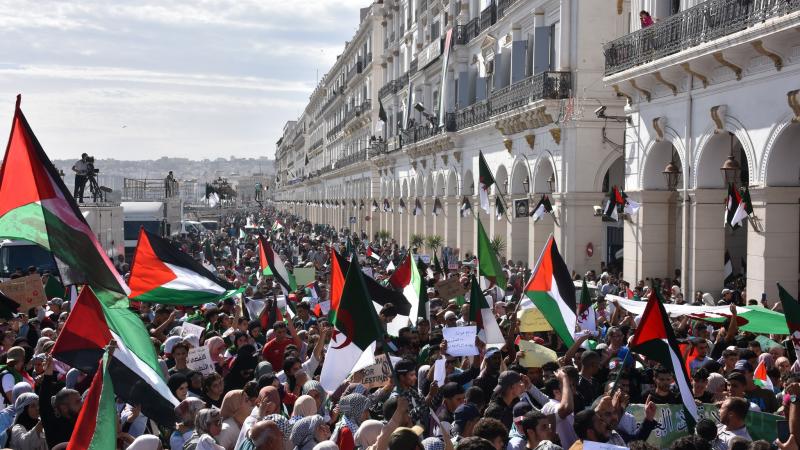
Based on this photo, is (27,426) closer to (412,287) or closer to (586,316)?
(412,287)

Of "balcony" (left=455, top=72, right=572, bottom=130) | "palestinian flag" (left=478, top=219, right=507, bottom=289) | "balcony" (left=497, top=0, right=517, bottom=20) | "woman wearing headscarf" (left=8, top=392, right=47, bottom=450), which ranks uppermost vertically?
"balcony" (left=497, top=0, right=517, bottom=20)

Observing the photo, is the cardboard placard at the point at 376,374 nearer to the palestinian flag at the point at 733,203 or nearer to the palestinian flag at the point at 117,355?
the palestinian flag at the point at 117,355

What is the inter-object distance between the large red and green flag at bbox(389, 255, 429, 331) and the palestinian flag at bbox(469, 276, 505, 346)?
196 cm

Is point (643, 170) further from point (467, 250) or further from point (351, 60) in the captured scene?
point (351, 60)

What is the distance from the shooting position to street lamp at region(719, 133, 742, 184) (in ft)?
54.2

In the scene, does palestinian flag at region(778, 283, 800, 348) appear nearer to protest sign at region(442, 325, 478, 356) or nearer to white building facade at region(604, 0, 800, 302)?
protest sign at region(442, 325, 478, 356)

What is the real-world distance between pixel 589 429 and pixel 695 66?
12186 mm

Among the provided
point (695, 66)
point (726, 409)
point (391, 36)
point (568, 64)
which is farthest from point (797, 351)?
point (391, 36)

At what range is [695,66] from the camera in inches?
679

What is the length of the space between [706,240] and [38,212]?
538 inches

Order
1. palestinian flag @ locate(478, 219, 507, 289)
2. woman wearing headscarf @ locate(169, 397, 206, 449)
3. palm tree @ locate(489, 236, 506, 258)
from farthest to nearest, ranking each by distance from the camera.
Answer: palm tree @ locate(489, 236, 506, 258)
palestinian flag @ locate(478, 219, 507, 289)
woman wearing headscarf @ locate(169, 397, 206, 449)

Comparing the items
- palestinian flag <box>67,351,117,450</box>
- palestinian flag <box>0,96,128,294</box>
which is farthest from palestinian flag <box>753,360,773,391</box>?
palestinian flag <box>0,96,128,294</box>

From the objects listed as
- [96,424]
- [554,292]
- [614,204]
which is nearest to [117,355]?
[96,424]

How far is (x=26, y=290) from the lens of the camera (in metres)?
13.7
